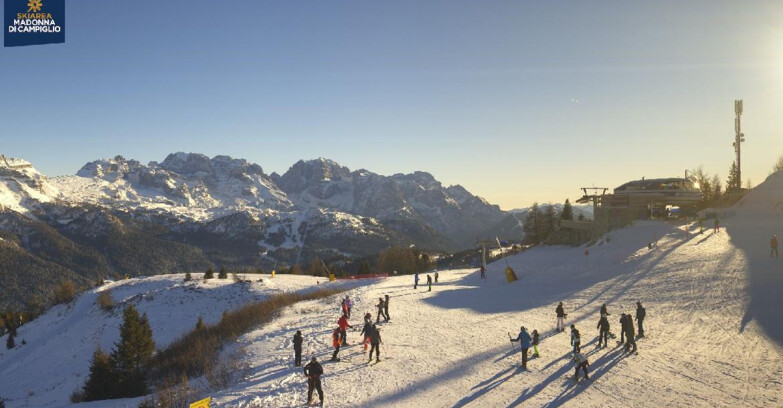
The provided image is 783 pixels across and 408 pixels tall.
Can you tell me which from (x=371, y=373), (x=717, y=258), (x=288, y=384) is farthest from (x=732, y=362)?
(x=717, y=258)

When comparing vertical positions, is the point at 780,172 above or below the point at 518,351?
above

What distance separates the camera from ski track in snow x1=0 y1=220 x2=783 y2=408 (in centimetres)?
1633

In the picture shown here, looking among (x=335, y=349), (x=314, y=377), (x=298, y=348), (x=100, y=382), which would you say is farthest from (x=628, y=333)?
(x=100, y=382)

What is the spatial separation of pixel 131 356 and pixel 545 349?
1067 inches

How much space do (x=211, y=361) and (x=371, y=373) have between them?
409 inches

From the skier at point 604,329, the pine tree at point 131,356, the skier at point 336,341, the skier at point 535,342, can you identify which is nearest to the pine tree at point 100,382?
the pine tree at point 131,356

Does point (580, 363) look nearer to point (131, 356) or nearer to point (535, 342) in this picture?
point (535, 342)

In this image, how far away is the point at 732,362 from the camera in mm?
18594

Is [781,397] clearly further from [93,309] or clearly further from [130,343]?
[93,309]

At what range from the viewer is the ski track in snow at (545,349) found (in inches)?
643

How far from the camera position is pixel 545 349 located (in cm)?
2195

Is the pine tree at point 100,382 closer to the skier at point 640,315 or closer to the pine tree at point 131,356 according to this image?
the pine tree at point 131,356

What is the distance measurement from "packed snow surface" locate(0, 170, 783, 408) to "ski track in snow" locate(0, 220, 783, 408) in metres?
0.08

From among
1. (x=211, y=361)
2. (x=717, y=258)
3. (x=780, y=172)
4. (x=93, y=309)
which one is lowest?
(x=93, y=309)
